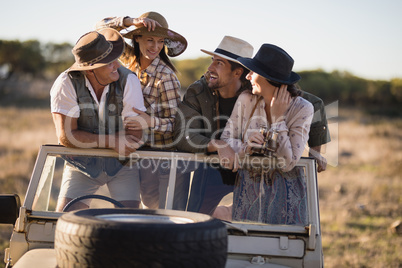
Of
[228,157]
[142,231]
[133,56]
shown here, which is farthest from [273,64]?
[142,231]

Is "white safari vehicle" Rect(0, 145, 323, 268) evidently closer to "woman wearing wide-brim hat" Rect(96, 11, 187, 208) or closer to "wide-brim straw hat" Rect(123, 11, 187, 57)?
"woman wearing wide-brim hat" Rect(96, 11, 187, 208)

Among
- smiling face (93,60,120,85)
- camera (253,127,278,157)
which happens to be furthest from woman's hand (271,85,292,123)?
smiling face (93,60,120,85)

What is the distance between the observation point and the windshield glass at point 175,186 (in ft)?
11.7

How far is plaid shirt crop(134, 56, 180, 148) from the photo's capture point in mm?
4535

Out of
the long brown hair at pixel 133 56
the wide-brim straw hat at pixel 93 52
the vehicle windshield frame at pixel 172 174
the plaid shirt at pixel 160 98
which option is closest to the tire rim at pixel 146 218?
the vehicle windshield frame at pixel 172 174

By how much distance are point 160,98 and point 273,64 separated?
106 centimetres

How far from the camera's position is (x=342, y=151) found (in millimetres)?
20984

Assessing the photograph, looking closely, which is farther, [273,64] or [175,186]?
[273,64]

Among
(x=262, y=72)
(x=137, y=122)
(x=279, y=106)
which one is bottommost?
(x=137, y=122)

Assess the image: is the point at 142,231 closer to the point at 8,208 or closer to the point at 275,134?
Result: the point at 8,208

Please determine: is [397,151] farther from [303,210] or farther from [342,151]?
[303,210]

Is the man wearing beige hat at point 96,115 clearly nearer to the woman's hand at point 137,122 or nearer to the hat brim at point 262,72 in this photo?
the woman's hand at point 137,122

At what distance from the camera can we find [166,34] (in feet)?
16.2

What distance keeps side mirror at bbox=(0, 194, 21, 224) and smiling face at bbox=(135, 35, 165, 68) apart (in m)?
1.84
